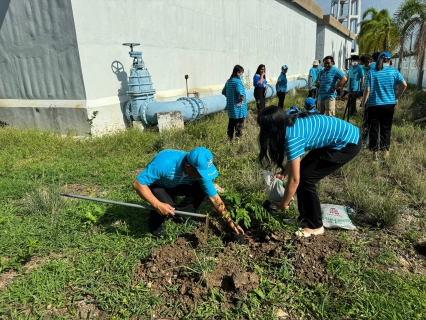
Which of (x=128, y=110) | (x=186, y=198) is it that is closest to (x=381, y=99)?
(x=186, y=198)

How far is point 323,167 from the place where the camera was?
8.74 ft

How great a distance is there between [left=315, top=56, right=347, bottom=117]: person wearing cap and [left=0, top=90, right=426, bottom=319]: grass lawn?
8.19 ft

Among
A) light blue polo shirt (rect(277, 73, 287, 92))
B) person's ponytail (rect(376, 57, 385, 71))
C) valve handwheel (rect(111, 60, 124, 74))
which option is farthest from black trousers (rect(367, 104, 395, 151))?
valve handwheel (rect(111, 60, 124, 74))

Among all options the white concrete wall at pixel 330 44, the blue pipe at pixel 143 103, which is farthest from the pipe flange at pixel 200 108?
the white concrete wall at pixel 330 44

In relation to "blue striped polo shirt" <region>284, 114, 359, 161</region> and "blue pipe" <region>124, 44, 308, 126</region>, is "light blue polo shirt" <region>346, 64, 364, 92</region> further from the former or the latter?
"blue striped polo shirt" <region>284, 114, 359, 161</region>

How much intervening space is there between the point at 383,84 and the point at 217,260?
3793mm

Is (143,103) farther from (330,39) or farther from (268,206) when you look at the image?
(330,39)

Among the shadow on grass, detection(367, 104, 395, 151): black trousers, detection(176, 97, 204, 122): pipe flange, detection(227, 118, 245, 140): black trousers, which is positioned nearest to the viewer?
the shadow on grass

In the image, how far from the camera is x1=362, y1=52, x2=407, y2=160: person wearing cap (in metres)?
4.56

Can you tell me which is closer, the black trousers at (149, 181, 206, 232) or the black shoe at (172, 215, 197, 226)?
the black trousers at (149, 181, 206, 232)

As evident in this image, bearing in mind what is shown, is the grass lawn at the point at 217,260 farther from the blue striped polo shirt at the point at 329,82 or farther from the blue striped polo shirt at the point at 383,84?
the blue striped polo shirt at the point at 329,82

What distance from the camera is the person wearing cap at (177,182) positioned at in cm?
239

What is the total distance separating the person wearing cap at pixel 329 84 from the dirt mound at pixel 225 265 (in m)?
4.40

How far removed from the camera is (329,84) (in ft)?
20.6
